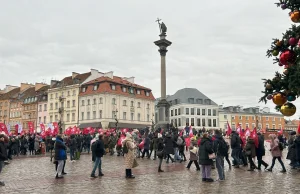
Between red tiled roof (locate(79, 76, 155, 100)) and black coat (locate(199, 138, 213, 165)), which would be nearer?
black coat (locate(199, 138, 213, 165))

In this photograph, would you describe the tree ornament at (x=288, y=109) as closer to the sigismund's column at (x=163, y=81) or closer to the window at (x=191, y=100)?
the sigismund's column at (x=163, y=81)

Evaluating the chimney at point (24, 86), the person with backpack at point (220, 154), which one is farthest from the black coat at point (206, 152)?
the chimney at point (24, 86)

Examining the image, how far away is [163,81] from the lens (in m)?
36.2

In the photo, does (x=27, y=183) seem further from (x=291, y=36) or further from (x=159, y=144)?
(x=291, y=36)

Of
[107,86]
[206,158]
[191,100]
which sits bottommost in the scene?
[206,158]

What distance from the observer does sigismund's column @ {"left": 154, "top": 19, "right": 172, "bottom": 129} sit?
35.6 meters

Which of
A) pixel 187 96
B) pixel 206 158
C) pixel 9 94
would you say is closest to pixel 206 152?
pixel 206 158

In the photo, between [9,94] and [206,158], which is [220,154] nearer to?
[206,158]

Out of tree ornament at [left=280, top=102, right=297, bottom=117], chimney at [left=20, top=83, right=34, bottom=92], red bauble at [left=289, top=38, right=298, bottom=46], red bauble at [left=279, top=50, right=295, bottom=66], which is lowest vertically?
tree ornament at [left=280, top=102, right=297, bottom=117]

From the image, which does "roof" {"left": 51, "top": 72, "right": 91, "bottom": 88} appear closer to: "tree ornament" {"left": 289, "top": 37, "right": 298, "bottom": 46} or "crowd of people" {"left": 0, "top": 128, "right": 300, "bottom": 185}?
"crowd of people" {"left": 0, "top": 128, "right": 300, "bottom": 185}

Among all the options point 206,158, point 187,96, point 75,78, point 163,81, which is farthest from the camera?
point 187,96

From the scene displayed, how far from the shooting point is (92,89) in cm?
7069

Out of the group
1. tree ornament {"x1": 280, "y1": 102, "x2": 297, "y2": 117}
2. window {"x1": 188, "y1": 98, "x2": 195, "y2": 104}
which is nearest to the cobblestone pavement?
tree ornament {"x1": 280, "y1": 102, "x2": 297, "y2": 117}

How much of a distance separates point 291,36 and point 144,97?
69.9 meters
